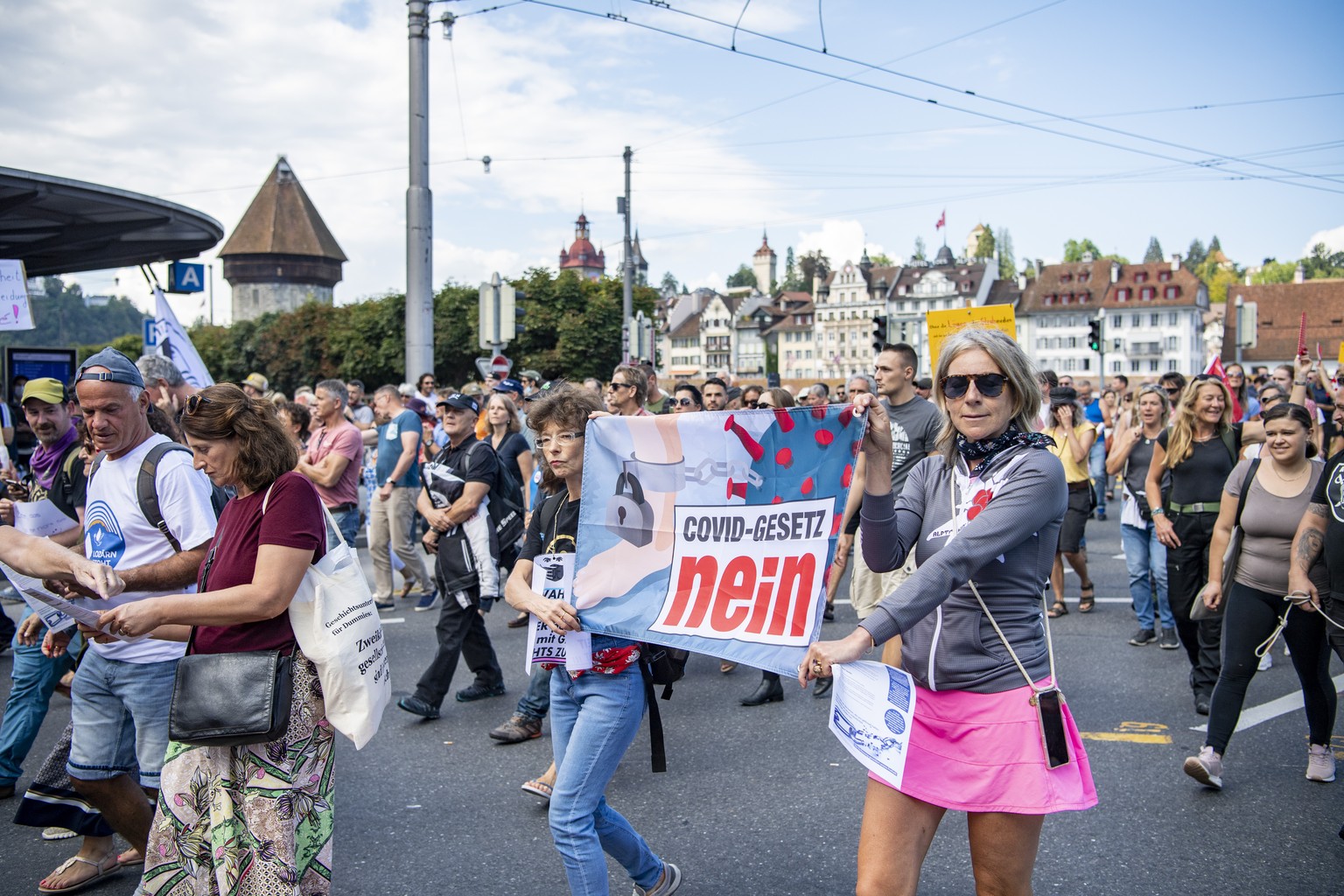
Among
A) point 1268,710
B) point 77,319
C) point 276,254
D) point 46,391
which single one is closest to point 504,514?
point 46,391

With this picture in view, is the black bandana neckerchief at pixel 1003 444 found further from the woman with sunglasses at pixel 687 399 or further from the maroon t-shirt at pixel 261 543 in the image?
the woman with sunglasses at pixel 687 399

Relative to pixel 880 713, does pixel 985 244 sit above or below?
above

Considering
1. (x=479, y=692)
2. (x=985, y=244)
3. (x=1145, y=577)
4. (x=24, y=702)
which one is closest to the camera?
(x=24, y=702)

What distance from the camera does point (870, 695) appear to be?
2.65 meters

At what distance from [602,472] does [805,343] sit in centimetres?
11633

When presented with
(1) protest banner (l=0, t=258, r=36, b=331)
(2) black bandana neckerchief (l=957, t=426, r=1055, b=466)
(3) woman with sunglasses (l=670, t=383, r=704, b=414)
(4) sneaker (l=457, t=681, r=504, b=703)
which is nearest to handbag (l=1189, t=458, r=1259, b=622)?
(2) black bandana neckerchief (l=957, t=426, r=1055, b=466)

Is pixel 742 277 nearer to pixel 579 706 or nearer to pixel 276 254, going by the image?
pixel 276 254

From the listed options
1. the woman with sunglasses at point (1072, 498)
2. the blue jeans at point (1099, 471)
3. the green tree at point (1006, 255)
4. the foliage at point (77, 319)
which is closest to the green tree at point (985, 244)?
the green tree at point (1006, 255)

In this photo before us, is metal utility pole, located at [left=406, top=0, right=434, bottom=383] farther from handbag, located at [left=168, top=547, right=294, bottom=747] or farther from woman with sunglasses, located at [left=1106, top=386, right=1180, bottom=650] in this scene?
handbag, located at [left=168, top=547, right=294, bottom=747]

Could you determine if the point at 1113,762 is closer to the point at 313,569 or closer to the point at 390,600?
the point at 313,569

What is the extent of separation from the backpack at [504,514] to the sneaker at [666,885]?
9.55 feet

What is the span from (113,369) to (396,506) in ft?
19.6

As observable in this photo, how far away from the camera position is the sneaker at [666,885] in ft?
12.1

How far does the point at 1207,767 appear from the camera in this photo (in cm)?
478
